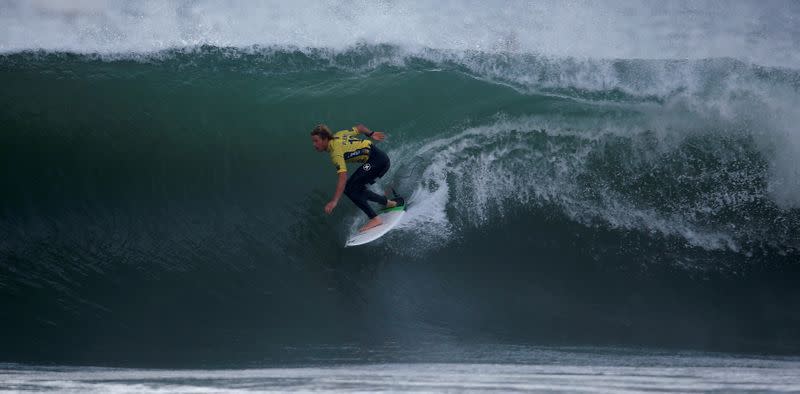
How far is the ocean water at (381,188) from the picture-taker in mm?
6754

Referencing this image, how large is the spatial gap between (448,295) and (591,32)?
5.93 meters

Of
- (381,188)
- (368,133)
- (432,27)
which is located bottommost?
(381,188)

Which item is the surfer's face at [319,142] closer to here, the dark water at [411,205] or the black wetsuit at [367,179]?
the black wetsuit at [367,179]

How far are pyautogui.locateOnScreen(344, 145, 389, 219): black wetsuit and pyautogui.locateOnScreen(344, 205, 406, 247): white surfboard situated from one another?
0.56ft

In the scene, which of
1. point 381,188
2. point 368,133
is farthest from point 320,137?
point 381,188

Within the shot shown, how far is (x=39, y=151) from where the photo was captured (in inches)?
337

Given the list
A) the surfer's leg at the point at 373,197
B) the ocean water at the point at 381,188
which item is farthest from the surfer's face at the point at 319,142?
the ocean water at the point at 381,188

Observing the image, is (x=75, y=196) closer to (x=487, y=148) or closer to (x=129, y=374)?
(x=129, y=374)

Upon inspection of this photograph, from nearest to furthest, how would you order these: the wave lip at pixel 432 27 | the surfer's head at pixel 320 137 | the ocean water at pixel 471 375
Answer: the ocean water at pixel 471 375 < the surfer's head at pixel 320 137 < the wave lip at pixel 432 27

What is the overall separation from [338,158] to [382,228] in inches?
43.2

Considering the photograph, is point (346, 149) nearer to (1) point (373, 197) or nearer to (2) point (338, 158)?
(2) point (338, 158)

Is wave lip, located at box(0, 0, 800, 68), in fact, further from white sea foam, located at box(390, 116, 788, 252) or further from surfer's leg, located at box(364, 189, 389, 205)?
surfer's leg, located at box(364, 189, 389, 205)

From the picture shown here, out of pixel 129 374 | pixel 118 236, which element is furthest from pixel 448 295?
pixel 118 236

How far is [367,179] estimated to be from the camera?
750cm
